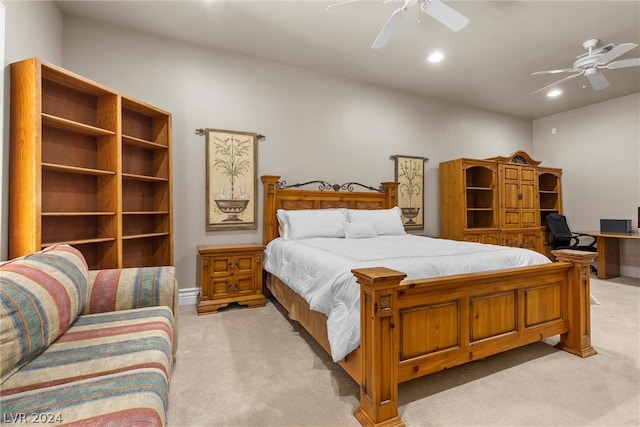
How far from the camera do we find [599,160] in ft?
17.1

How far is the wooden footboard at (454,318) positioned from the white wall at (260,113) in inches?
A: 99.2

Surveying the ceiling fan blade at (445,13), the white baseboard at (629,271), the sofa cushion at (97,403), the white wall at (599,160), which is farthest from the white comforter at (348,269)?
the white wall at (599,160)

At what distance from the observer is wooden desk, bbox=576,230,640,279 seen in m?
4.53

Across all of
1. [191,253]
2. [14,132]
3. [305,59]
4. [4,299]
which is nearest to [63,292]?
[4,299]

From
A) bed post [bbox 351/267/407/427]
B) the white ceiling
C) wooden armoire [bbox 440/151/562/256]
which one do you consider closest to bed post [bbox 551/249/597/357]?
bed post [bbox 351/267/407/427]

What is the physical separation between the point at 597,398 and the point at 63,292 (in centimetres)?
287

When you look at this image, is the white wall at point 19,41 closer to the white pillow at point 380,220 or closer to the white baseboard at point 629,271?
the white pillow at point 380,220

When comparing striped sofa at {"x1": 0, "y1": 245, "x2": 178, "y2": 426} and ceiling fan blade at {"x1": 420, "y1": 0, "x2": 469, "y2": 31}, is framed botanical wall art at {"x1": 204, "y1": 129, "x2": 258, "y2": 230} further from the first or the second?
ceiling fan blade at {"x1": 420, "y1": 0, "x2": 469, "y2": 31}

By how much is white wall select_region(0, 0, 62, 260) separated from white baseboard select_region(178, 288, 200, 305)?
171cm

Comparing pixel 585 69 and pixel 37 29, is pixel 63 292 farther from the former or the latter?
pixel 585 69

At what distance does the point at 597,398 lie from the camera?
1715 millimetres

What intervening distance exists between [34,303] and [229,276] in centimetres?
206

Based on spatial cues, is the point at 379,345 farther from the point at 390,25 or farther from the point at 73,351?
the point at 390,25

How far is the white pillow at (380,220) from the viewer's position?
148 inches
